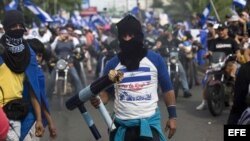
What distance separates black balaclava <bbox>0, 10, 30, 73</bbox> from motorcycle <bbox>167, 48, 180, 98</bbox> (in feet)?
26.5

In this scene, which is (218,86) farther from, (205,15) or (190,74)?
(205,15)

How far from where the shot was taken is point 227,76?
10727mm

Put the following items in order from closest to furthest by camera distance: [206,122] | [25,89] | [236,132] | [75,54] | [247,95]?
1. [236,132]
2. [247,95]
3. [25,89]
4. [206,122]
5. [75,54]

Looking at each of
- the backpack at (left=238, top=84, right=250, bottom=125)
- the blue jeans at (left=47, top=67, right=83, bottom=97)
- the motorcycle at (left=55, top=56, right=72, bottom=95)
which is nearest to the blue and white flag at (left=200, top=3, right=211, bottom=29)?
the blue jeans at (left=47, top=67, right=83, bottom=97)

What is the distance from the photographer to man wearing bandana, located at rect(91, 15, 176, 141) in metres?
4.68

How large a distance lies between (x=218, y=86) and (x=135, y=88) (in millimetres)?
6048

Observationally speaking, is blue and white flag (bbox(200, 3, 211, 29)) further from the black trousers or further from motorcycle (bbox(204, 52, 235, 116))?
the black trousers

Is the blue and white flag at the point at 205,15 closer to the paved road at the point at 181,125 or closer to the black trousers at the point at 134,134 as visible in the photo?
the paved road at the point at 181,125

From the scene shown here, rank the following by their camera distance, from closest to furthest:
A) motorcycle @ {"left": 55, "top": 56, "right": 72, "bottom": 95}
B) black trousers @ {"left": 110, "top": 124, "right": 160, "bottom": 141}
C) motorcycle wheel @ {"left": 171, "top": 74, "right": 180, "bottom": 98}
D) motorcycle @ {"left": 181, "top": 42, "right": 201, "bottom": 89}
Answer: black trousers @ {"left": 110, "top": 124, "right": 160, "bottom": 141}
motorcycle @ {"left": 55, "top": 56, "right": 72, "bottom": 95}
motorcycle wheel @ {"left": 171, "top": 74, "right": 180, "bottom": 98}
motorcycle @ {"left": 181, "top": 42, "right": 201, "bottom": 89}

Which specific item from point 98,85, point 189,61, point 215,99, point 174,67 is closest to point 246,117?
point 98,85

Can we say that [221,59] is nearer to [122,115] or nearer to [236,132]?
[122,115]

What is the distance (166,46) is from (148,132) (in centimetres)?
936

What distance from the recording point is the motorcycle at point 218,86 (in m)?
10.4

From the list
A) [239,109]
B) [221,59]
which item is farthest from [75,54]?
[239,109]
